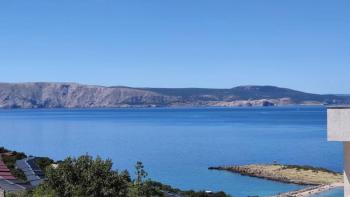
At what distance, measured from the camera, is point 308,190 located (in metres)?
44.9

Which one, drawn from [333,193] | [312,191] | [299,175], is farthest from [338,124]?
[299,175]

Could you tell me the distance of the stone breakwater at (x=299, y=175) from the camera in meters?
46.2

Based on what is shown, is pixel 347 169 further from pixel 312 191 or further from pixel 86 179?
pixel 312 191

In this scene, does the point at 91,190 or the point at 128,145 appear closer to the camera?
the point at 91,190

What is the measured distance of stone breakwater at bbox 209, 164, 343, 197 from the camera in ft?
151

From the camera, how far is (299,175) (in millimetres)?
55406

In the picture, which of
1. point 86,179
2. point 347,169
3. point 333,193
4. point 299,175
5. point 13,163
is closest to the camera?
point 347,169

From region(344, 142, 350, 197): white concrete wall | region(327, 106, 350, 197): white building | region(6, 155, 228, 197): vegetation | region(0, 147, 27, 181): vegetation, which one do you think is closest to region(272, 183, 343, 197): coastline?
region(0, 147, 27, 181): vegetation

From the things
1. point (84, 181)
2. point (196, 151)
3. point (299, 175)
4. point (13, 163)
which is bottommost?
point (196, 151)

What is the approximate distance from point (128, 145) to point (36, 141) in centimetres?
2215

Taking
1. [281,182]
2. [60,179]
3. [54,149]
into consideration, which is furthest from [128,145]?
[60,179]

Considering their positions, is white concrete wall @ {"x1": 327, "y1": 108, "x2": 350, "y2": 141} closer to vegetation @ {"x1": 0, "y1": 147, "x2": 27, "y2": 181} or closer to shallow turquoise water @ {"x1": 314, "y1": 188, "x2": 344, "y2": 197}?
vegetation @ {"x1": 0, "y1": 147, "x2": 27, "y2": 181}

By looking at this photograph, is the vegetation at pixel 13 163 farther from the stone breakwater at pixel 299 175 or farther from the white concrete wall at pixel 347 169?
the white concrete wall at pixel 347 169

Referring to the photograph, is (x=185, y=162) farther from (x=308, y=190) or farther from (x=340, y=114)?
(x=340, y=114)
